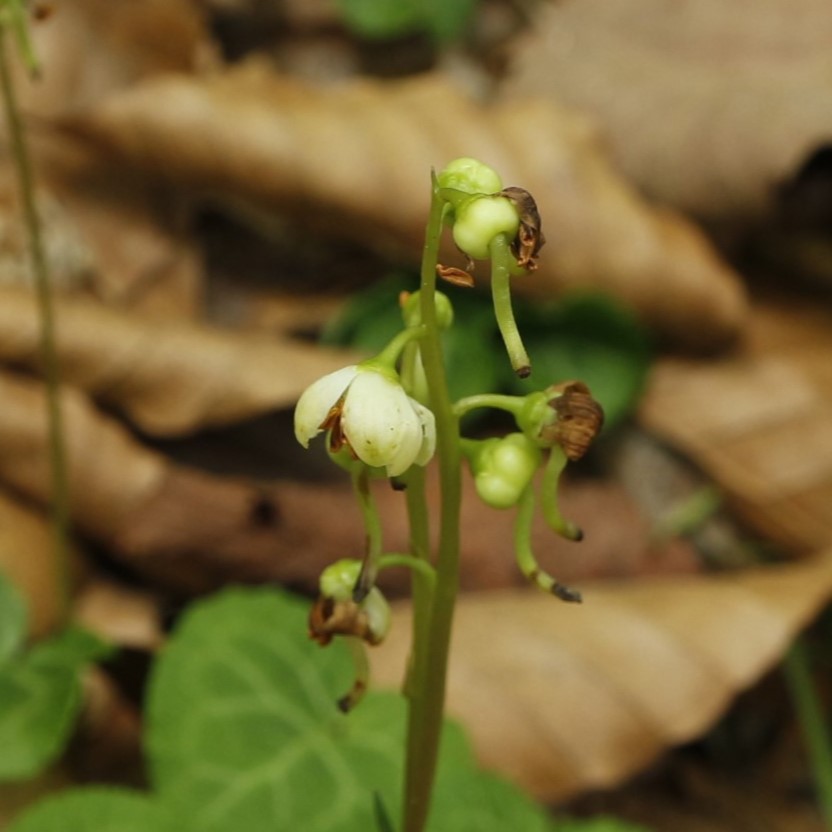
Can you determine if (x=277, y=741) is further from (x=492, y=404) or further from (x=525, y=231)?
(x=525, y=231)

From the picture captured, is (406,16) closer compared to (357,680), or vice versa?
(357,680)

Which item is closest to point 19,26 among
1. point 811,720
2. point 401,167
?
point 401,167

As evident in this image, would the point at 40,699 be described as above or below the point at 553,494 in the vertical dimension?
below

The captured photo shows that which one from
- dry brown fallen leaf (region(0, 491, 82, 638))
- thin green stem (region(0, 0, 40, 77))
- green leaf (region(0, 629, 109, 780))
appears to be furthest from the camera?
dry brown fallen leaf (region(0, 491, 82, 638))

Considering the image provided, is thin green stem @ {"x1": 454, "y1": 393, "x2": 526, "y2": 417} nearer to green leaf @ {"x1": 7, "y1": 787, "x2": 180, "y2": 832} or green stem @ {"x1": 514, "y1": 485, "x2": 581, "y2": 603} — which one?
green stem @ {"x1": 514, "y1": 485, "x2": 581, "y2": 603}

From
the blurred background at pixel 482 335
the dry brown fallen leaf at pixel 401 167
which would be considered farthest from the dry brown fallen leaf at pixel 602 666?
the dry brown fallen leaf at pixel 401 167

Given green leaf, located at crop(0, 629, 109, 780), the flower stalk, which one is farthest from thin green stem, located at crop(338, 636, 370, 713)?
green leaf, located at crop(0, 629, 109, 780)

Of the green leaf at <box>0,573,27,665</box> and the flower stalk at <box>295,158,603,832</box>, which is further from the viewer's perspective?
the green leaf at <box>0,573,27,665</box>

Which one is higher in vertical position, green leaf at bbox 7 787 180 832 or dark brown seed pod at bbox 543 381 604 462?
dark brown seed pod at bbox 543 381 604 462
